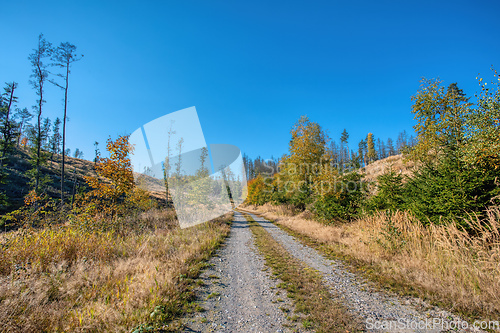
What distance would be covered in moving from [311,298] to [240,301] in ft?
5.22

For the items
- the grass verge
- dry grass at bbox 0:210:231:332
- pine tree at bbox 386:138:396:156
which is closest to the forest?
dry grass at bbox 0:210:231:332

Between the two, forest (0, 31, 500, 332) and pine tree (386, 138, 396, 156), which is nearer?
forest (0, 31, 500, 332)

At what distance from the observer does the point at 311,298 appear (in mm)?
4039

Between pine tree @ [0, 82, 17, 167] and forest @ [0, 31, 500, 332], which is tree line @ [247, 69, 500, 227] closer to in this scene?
forest @ [0, 31, 500, 332]

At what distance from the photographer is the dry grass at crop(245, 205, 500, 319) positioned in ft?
11.7

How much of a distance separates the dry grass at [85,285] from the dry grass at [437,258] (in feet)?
17.6

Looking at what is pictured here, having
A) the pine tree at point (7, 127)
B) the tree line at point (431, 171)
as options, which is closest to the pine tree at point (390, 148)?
the tree line at point (431, 171)

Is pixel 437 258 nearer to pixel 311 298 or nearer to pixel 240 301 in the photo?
pixel 311 298

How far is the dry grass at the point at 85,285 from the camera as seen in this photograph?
3.13 metres

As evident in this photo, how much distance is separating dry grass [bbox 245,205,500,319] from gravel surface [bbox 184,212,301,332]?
302 centimetres

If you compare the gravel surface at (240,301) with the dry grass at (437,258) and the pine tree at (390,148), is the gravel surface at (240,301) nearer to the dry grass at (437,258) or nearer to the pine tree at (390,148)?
the dry grass at (437,258)

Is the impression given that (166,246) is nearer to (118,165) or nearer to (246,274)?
(246,274)

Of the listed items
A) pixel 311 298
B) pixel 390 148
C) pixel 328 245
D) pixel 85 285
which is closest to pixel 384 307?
pixel 311 298

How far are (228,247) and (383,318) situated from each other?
24.0 feet
